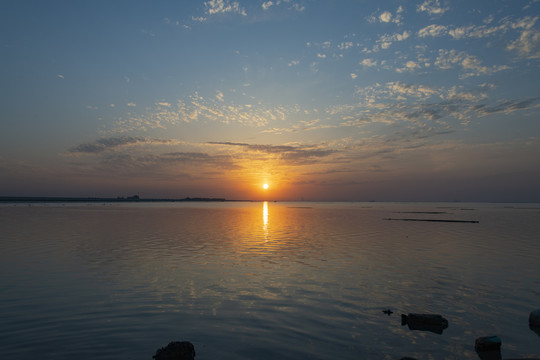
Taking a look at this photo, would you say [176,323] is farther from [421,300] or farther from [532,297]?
[532,297]

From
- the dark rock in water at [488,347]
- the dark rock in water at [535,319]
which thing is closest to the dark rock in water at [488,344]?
the dark rock in water at [488,347]

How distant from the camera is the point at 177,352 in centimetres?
1125

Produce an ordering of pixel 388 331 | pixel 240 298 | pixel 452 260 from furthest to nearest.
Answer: pixel 452 260 → pixel 240 298 → pixel 388 331

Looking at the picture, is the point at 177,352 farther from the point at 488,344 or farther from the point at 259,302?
the point at 488,344

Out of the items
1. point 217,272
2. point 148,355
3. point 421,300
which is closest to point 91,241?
point 217,272

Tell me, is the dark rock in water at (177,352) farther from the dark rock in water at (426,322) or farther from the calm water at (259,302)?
the dark rock in water at (426,322)

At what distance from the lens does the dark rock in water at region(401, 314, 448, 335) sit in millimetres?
14843

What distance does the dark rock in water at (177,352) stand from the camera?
11164 millimetres

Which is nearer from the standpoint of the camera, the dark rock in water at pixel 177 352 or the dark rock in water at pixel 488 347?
the dark rock in water at pixel 177 352

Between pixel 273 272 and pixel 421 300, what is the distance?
1081cm

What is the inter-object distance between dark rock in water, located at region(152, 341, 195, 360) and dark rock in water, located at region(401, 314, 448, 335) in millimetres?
9927

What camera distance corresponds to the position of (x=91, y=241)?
4153 centimetres

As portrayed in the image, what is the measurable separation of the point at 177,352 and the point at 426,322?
1125cm

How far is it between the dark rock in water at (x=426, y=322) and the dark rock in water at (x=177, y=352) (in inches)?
391
